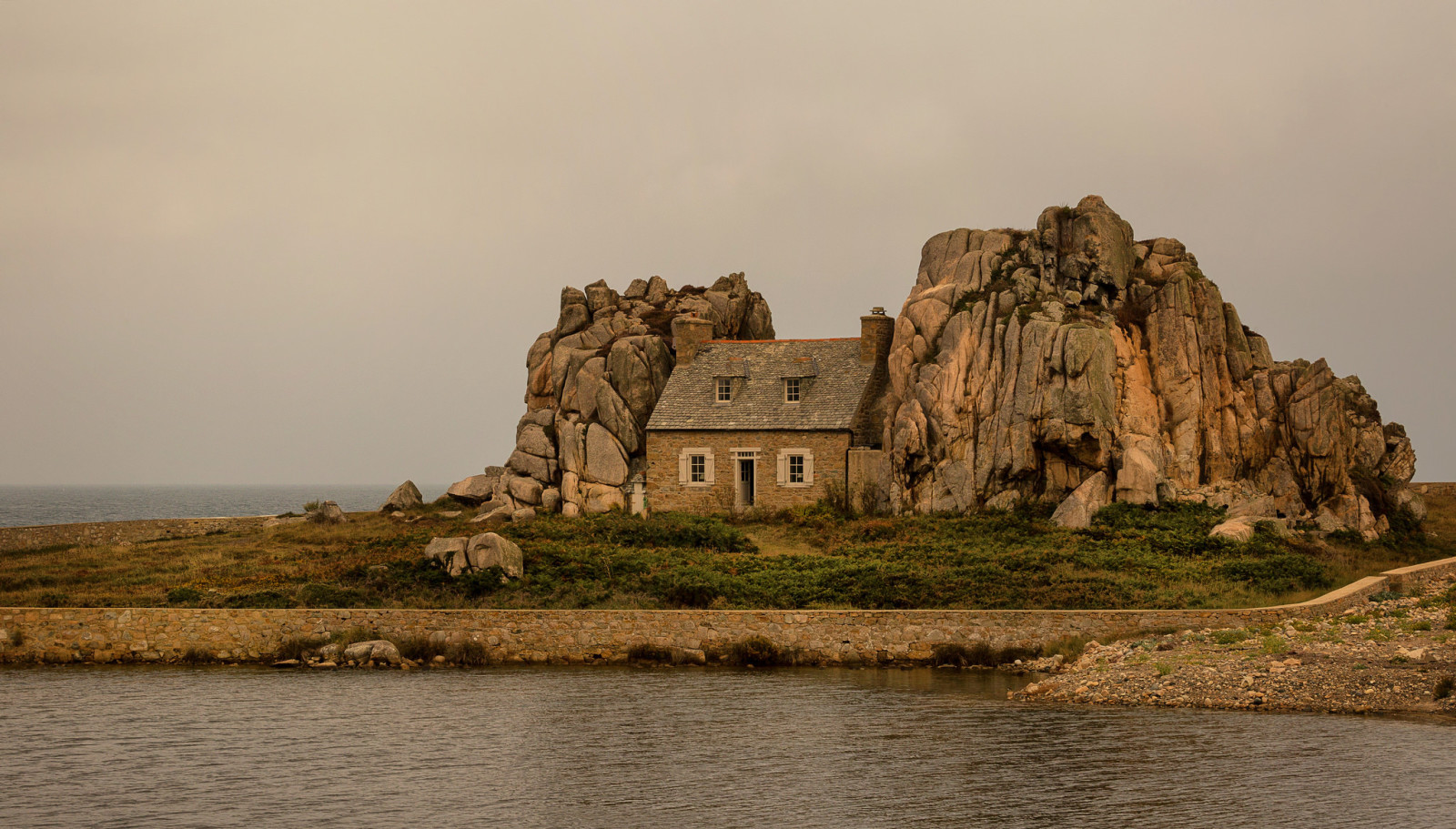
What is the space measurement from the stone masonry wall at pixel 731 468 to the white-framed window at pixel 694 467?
0.15 m

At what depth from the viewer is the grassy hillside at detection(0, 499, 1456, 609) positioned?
1289 inches

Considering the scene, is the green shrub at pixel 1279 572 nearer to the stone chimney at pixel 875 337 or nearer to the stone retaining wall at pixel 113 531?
the stone chimney at pixel 875 337

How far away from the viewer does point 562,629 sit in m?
30.8

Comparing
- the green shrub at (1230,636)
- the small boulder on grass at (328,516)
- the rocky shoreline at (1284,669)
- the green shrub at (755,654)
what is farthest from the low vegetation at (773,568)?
the small boulder on grass at (328,516)

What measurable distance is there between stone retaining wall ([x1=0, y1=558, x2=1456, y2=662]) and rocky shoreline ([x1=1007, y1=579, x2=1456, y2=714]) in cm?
128

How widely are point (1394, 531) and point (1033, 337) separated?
566 inches

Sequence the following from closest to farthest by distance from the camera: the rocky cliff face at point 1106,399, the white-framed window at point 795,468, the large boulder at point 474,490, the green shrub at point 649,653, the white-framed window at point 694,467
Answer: the green shrub at point 649,653, the rocky cliff face at point 1106,399, the white-framed window at point 795,468, the white-framed window at point 694,467, the large boulder at point 474,490

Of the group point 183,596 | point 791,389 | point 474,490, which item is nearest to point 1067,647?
point 791,389

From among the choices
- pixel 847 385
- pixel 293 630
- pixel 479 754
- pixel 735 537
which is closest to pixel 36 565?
pixel 293 630

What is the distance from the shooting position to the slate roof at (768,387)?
157 ft

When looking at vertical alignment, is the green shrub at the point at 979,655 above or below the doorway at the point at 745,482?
below

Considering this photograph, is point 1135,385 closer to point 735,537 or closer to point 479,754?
point 735,537

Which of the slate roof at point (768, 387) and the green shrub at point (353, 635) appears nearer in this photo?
the green shrub at point (353, 635)

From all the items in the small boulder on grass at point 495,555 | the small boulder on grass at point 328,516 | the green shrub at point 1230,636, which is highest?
the small boulder on grass at point 328,516
